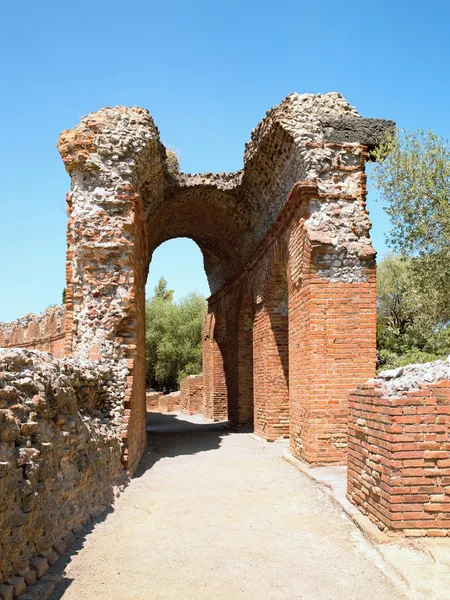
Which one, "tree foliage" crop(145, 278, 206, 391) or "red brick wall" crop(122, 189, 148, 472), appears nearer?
"red brick wall" crop(122, 189, 148, 472)

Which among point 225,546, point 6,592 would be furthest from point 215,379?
point 6,592

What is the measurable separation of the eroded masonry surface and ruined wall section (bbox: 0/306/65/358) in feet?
26.6

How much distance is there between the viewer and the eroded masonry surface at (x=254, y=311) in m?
4.40

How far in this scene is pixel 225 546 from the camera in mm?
4555

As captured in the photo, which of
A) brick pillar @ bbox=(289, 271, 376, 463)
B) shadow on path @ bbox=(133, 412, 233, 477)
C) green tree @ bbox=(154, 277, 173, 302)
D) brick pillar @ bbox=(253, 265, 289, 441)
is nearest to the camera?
brick pillar @ bbox=(289, 271, 376, 463)

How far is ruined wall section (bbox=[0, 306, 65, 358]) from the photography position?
18.1 metres

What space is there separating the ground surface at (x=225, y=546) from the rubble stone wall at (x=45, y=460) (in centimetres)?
27

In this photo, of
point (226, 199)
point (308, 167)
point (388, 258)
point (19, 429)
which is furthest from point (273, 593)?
point (388, 258)

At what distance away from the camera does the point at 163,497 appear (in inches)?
243

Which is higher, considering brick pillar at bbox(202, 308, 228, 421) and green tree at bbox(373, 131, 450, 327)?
green tree at bbox(373, 131, 450, 327)

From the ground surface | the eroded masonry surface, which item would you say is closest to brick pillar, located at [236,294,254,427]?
the eroded masonry surface

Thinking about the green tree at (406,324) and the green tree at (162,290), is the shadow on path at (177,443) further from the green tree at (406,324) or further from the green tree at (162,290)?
the green tree at (162,290)

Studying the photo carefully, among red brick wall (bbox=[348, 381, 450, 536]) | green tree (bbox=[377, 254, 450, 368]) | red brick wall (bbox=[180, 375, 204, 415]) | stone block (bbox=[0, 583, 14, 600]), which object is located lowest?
red brick wall (bbox=[180, 375, 204, 415])

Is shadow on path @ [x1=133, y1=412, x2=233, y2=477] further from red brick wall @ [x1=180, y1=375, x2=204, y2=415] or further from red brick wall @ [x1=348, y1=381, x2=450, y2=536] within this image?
red brick wall @ [x1=180, y1=375, x2=204, y2=415]
